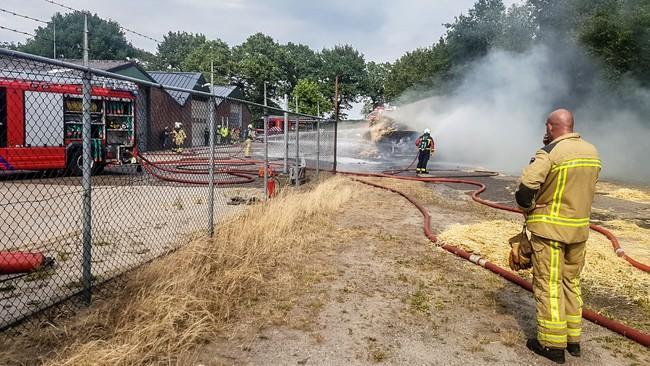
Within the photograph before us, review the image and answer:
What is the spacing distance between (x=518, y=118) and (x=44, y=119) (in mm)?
22664

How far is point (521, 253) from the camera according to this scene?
352 cm

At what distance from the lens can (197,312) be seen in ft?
11.5

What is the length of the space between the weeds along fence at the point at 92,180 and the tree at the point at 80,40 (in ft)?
246

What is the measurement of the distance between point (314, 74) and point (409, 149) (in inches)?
2270

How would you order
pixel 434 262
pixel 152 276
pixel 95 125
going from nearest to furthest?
pixel 152 276, pixel 434 262, pixel 95 125

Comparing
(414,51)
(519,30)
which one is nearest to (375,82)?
(414,51)

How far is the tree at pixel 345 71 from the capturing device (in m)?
84.3

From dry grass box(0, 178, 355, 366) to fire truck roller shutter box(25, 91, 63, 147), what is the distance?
26.3 ft

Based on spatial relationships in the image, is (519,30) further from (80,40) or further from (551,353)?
(80,40)

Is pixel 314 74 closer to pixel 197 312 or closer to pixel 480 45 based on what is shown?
pixel 480 45

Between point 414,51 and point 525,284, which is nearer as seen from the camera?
point 525,284

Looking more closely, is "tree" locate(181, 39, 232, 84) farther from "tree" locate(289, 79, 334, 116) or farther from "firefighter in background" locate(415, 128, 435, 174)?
"firefighter in background" locate(415, 128, 435, 174)

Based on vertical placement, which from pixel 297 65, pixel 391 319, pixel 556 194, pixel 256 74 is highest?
pixel 297 65

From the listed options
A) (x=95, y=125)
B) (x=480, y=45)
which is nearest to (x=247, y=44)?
(x=480, y=45)
